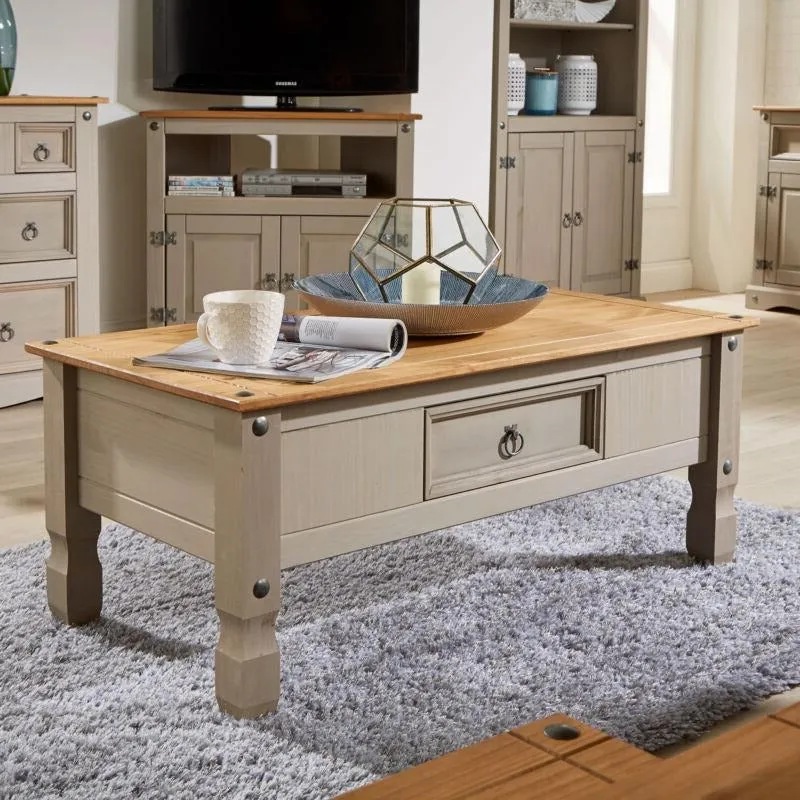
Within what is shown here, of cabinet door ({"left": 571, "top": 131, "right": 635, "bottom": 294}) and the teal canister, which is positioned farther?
cabinet door ({"left": 571, "top": 131, "right": 635, "bottom": 294})

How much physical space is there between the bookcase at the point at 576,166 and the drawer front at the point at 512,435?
3.21 m

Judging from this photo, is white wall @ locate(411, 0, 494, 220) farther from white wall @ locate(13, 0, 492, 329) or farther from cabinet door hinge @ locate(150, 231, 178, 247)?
cabinet door hinge @ locate(150, 231, 178, 247)

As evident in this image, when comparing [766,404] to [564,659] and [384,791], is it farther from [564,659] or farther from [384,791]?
[384,791]

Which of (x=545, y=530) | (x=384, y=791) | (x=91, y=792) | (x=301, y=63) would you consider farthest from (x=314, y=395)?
(x=301, y=63)

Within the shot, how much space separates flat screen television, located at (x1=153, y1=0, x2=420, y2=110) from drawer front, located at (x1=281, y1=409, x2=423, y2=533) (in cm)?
277

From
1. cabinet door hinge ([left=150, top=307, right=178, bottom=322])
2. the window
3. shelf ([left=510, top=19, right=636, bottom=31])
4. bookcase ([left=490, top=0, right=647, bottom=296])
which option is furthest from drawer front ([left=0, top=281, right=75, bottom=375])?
the window

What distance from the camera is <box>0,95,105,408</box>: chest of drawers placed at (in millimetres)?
3506

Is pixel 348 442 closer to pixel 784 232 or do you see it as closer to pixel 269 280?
pixel 269 280

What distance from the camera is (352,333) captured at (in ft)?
6.33

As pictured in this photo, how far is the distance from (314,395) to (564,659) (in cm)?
59

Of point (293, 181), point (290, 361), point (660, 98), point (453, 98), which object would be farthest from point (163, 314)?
point (660, 98)

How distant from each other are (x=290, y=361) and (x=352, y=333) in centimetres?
13

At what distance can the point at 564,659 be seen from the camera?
1.96 meters

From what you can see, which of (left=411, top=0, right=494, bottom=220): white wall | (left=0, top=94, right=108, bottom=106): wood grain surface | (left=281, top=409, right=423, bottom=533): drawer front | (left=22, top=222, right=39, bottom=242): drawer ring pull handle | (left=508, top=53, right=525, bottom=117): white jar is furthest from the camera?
(left=508, top=53, right=525, bottom=117): white jar
